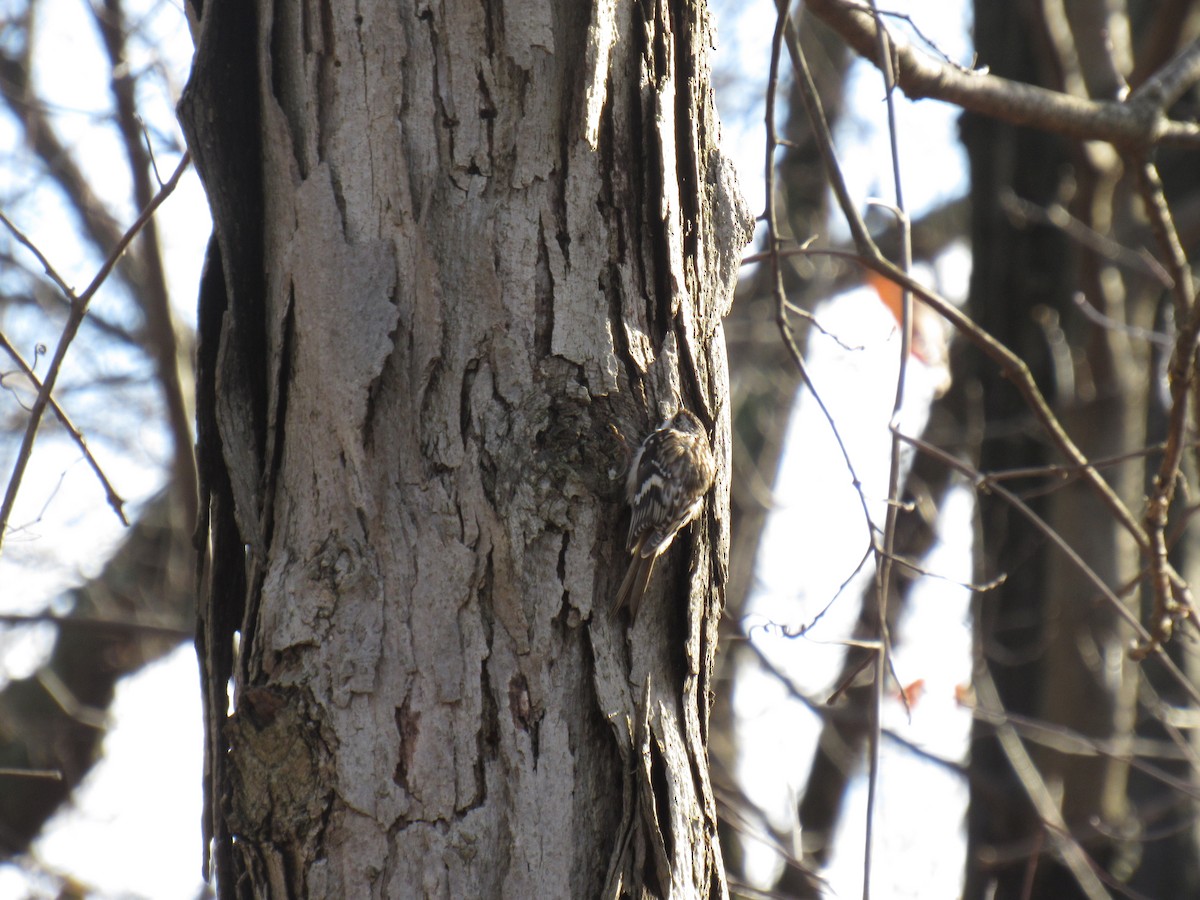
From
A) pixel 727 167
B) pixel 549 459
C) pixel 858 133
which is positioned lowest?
pixel 549 459

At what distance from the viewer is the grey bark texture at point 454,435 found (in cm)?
170

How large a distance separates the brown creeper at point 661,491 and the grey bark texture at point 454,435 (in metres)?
0.03

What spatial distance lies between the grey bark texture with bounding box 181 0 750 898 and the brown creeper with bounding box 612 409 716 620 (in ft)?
0.10

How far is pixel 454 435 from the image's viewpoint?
180 cm

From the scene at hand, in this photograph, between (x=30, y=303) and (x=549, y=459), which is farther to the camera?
(x=30, y=303)

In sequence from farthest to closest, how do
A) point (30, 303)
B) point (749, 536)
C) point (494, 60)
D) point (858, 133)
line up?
1. point (858, 133)
2. point (749, 536)
3. point (30, 303)
4. point (494, 60)

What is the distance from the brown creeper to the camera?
1.82 m

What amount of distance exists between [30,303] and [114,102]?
2809 mm

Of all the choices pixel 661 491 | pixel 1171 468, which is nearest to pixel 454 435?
pixel 661 491

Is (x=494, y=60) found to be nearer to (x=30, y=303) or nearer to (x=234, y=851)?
(x=234, y=851)

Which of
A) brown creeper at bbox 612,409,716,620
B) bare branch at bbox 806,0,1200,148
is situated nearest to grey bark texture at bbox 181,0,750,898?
brown creeper at bbox 612,409,716,620

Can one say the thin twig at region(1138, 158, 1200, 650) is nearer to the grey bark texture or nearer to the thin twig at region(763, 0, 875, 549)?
the thin twig at region(763, 0, 875, 549)

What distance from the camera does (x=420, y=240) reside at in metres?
1.86

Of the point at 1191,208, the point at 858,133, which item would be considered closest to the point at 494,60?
the point at 1191,208
